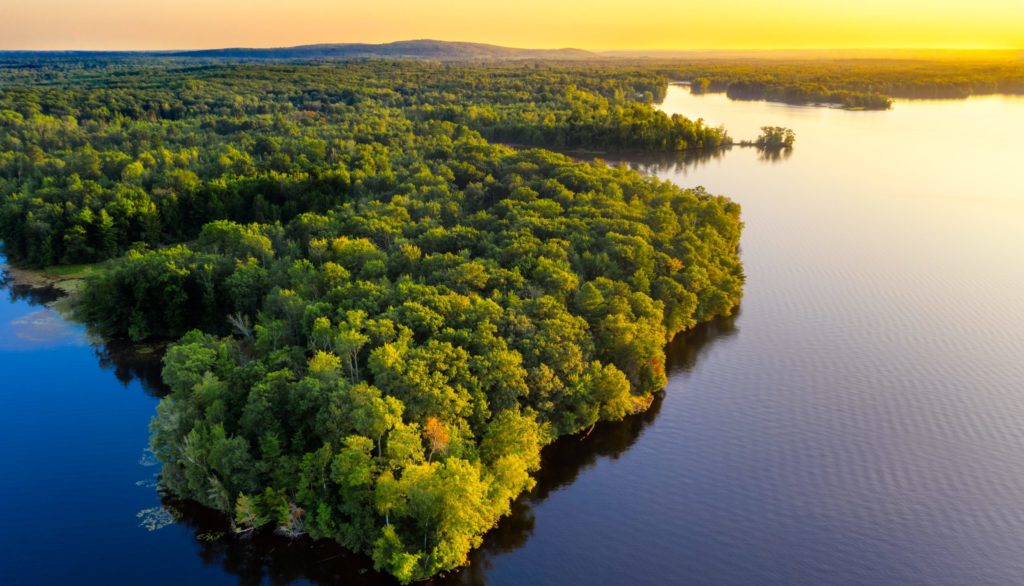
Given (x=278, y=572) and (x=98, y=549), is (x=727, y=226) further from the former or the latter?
(x=98, y=549)

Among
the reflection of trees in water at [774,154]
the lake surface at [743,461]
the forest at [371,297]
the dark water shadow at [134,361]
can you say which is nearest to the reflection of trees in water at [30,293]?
the lake surface at [743,461]

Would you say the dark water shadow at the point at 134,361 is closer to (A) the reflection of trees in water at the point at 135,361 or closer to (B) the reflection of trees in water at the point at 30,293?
(A) the reflection of trees in water at the point at 135,361

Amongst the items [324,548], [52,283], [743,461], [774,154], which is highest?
[774,154]

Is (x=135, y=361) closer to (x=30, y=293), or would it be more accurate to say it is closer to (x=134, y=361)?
(x=134, y=361)

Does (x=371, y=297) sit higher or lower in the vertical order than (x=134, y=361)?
higher

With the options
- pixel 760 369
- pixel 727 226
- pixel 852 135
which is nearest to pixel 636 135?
pixel 852 135

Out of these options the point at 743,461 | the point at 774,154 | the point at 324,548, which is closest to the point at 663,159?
the point at 774,154
